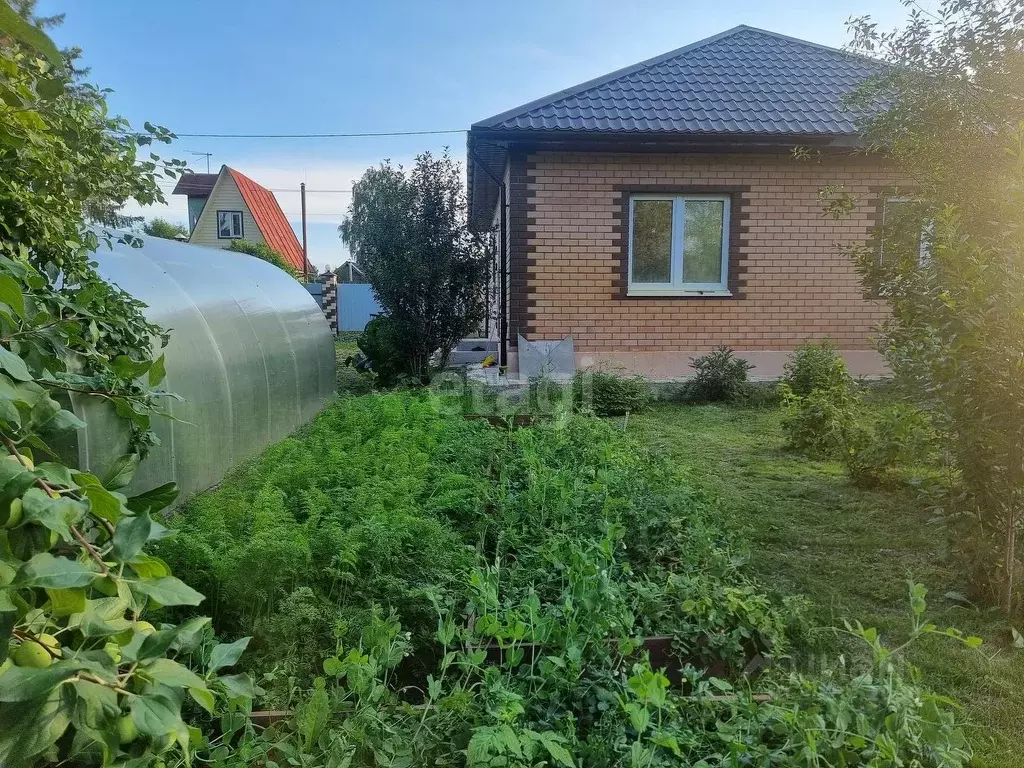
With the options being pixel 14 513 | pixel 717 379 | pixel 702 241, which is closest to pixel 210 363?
pixel 14 513

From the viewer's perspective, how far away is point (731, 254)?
957cm

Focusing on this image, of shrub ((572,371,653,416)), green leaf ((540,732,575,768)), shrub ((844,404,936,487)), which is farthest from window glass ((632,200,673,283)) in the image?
green leaf ((540,732,575,768))

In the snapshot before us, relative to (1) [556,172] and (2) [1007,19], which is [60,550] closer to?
(2) [1007,19]

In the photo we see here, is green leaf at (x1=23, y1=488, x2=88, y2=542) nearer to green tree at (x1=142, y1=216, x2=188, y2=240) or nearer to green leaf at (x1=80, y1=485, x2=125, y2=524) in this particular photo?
green leaf at (x1=80, y1=485, x2=125, y2=524)

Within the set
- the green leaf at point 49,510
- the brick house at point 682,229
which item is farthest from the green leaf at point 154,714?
the brick house at point 682,229

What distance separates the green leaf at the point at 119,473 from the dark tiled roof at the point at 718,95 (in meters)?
8.24

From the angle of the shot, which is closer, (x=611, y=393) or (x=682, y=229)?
(x=611, y=393)

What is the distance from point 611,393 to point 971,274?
5628 millimetres

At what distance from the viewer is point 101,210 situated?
371 cm

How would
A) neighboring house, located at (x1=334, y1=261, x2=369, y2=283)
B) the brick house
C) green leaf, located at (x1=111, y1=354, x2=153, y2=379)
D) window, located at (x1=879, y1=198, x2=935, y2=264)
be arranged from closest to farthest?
green leaf, located at (x1=111, y1=354, x2=153, y2=379), window, located at (x1=879, y1=198, x2=935, y2=264), the brick house, neighboring house, located at (x1=334, y1=261, x2=369, y2=283)

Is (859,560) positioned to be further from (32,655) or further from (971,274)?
(32,655)

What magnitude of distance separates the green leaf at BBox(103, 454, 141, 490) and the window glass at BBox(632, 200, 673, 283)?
886 cm

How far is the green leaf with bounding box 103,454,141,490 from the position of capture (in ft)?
3.94

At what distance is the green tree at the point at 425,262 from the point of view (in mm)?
9953
